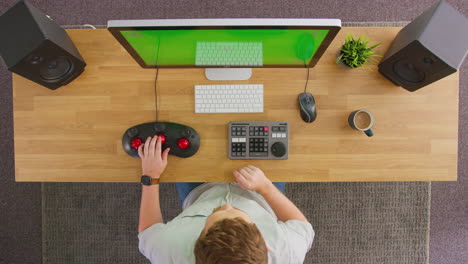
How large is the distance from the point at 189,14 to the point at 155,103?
A: 84 cm

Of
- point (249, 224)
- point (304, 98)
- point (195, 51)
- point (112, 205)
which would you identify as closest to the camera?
point (249, 224)

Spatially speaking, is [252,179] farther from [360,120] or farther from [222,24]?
[222,24]

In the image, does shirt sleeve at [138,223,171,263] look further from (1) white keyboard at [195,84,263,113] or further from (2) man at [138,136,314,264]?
(1) white keyboard at [195,84,263,113]

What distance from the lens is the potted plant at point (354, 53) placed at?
43.2 inches

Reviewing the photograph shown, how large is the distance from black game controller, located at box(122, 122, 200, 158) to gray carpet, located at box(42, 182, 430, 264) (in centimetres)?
62

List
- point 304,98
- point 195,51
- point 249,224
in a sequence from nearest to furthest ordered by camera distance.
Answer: point 249,224 < point 195,51 < point 304,98

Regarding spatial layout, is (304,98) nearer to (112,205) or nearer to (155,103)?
(155,103)

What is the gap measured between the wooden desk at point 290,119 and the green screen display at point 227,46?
8cm

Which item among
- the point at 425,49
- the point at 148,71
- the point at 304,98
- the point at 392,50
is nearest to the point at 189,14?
the point at 148,71

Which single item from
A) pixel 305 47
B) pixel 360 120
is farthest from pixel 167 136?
pixel 360 120

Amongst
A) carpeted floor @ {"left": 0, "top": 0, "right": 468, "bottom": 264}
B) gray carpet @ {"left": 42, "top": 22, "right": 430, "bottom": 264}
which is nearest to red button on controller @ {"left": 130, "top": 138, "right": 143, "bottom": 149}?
gray carpet @ {"left": 42, "top": 22, "right": 430, "bottom": 264}

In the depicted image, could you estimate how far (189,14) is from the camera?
1777 millimetres

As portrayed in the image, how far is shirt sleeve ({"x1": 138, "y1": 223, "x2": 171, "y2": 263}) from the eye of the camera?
3.18 ft

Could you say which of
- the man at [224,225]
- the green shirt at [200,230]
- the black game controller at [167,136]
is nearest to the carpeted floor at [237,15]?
the black game controller at [167,136]
